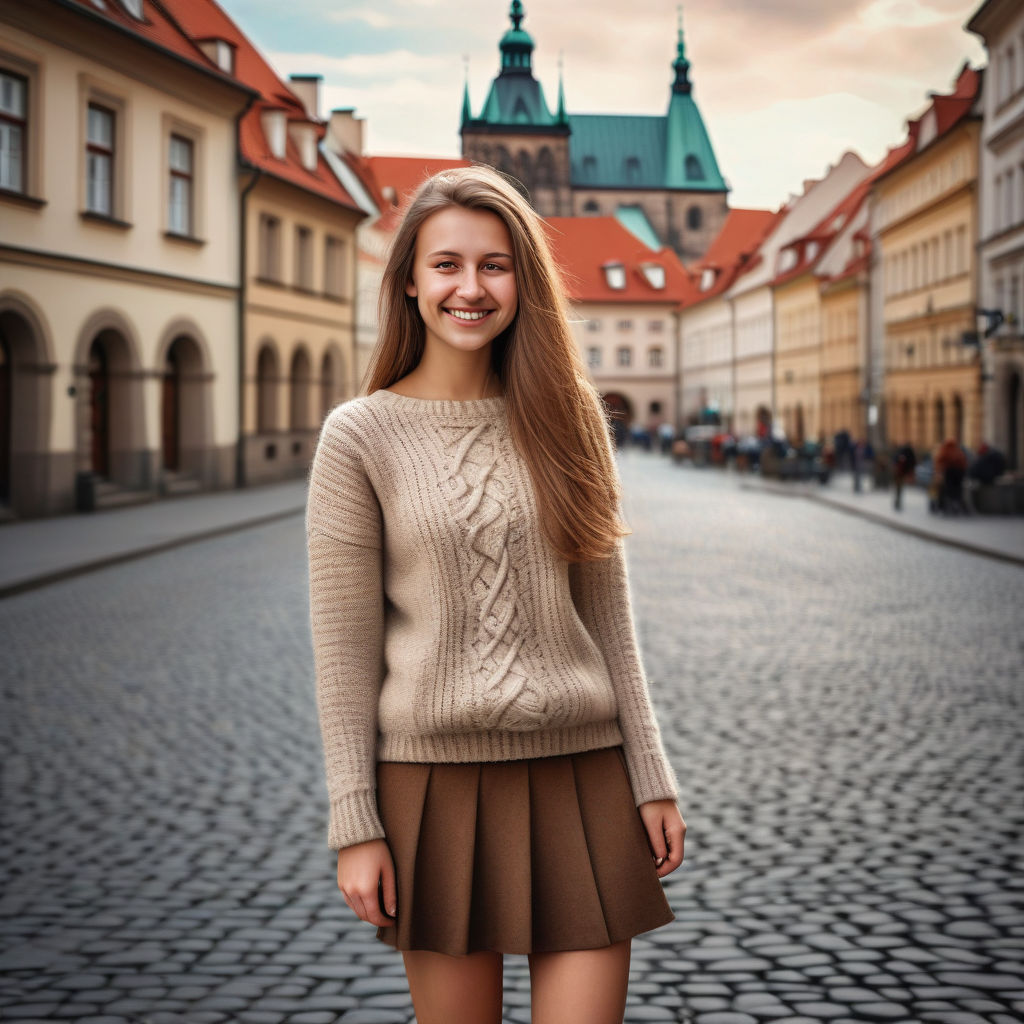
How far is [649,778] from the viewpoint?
2.68m

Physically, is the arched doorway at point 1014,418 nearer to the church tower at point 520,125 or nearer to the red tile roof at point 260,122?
the red tile roof at point 260,122

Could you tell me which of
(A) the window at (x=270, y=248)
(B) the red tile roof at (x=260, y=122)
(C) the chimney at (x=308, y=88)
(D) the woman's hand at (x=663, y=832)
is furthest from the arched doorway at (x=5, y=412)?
(C) the chimney at (x=308, y=88)

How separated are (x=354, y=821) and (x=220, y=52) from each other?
30.6 metres

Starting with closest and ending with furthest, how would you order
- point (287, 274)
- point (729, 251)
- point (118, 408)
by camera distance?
point (118, 408) → point (287, 274) → point (729, 251)

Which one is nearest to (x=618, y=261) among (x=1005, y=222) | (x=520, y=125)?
(x=520, y=125)

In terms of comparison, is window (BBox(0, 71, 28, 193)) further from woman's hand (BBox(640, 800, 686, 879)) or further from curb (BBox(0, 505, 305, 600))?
woman's hand (BBox(640, 800, 686, 879))

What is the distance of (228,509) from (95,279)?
461 centimetres

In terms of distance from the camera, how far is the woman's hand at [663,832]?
2656 mm

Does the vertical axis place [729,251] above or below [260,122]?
above

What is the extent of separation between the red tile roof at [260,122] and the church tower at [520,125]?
193 feet

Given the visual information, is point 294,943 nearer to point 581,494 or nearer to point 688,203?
point 581,494

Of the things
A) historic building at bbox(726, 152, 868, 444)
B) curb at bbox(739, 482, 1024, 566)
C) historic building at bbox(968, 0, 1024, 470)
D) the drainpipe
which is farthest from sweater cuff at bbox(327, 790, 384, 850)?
historic building at bbox(726, 152, 868, 444)

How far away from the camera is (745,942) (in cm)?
461

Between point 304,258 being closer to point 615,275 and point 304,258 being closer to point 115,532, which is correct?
point 115,532
